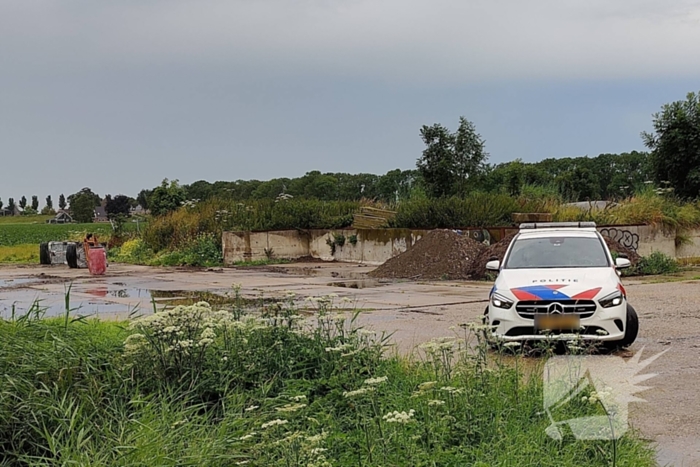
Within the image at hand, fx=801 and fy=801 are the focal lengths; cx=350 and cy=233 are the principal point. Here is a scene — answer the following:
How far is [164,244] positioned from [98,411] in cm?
3036

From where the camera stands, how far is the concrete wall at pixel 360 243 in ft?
88.6

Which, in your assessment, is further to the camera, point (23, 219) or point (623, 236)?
point (23, 219)

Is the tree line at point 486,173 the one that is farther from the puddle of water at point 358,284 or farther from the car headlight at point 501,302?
the car headlight at point 501,302

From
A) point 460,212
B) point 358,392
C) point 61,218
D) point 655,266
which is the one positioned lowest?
point 655,266

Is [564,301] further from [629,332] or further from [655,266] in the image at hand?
[655,266]

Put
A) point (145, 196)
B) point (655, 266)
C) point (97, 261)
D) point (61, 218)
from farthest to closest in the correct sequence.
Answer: point (61, 218), point (145, 196), point (97, 261), point (655, 266)

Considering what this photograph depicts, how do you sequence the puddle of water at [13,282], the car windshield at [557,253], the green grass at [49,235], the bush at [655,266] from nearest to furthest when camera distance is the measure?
1. the car windshield at [557,253]
2. the puddle of water at [13,282]
3. the bush at [655,266]
4. the green grass at [49,235]

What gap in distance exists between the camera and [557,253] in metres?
10.8

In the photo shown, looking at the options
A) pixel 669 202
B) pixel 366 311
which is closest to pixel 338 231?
pixel 669 202

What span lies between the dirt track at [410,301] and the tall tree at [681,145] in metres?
14.3

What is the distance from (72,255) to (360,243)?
38.0 feet

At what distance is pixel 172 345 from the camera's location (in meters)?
6.34

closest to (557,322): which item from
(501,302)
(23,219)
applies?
(501,302)

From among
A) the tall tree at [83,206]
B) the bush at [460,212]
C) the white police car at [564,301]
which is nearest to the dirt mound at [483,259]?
the bush at [460,212]
